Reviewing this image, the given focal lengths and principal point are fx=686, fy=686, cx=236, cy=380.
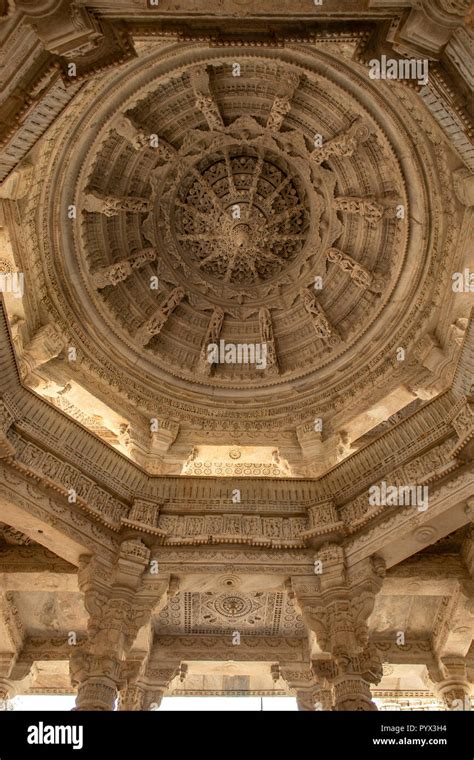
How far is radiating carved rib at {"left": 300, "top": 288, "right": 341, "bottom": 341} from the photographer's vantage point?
1947cm

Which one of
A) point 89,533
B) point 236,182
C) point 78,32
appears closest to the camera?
point 78,32

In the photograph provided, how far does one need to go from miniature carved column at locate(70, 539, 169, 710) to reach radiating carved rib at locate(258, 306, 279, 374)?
26.7 ft

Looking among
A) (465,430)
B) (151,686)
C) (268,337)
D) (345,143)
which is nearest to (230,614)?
(151,686)

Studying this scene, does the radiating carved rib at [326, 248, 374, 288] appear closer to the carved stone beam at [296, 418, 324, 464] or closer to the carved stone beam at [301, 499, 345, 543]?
the carved stone beam at [296, 418, 324, 464]

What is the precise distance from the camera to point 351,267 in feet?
62.8

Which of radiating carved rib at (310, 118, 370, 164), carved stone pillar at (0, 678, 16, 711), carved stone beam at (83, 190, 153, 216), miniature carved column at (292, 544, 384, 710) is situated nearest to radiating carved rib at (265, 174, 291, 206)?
radiating carved rib at (310, 118, 370, 164)

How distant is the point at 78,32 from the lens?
27.9ft

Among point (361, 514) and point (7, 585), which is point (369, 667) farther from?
point (7, 585)

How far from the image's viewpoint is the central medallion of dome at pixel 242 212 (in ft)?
66.1

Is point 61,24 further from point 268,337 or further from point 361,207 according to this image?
point 268,337

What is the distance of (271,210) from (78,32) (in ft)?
40.5
